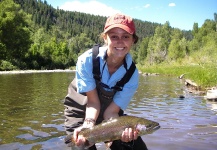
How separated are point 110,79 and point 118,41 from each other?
56 cm

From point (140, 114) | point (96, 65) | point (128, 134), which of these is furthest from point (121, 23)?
point (140, 114)

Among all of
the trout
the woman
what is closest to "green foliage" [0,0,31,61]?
the woman

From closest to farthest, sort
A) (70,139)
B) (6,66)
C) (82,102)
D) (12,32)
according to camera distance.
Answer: (70,139)
(82,102)
(6,66)
(12,32)

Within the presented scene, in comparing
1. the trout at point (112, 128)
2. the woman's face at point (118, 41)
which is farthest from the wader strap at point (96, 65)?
the trout at point (112, 128)

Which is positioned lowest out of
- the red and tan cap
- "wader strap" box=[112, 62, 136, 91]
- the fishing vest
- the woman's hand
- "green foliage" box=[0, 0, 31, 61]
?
the woman's hand

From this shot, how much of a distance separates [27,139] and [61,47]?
100131 millimetres

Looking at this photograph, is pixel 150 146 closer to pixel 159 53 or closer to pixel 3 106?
pixel 3 106

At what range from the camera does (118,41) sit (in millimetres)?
3707

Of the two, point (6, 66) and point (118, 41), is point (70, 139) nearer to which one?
point (118, 41)

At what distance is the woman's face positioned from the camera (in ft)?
12.2

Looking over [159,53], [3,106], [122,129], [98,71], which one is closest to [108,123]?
[122,129]

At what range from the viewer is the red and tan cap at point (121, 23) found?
3.67 metres

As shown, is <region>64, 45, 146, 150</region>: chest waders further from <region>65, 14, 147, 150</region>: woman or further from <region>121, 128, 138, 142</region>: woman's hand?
<region>121, 128, 138, 142</region>: woman's hand

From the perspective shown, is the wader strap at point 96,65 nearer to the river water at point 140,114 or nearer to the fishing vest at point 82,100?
the fishing vest at point 82,100
